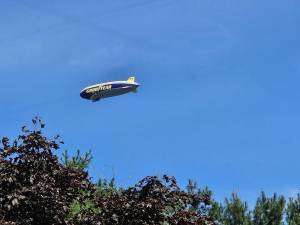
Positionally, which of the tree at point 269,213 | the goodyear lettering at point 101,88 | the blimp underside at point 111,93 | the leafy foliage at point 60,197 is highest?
the goodyear lettering at point 101,88

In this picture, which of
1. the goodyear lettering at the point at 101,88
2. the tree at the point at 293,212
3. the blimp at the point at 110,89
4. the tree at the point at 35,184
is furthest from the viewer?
the goodyear lettering at the point at 101,88

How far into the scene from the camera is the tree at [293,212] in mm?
35781

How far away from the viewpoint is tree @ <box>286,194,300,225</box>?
35781mm

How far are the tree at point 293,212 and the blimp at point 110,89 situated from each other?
4196 centimetres

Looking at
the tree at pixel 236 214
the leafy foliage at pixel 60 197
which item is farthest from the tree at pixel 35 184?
the tree at pixel 236 214

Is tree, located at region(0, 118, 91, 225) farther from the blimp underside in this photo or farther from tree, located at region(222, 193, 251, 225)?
the blimp underside

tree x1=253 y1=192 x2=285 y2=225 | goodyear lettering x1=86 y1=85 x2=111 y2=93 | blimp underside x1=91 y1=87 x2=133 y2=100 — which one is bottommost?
tree x1=253 y1=192 x2=285 y2=225

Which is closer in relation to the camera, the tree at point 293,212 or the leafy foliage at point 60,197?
the leafy foliage at point 60,197

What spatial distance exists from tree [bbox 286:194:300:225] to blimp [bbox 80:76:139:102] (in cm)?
4196

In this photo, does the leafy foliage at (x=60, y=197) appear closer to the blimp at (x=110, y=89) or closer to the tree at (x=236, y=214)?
the tree at (x=236, y=214)

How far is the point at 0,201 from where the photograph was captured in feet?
41.3

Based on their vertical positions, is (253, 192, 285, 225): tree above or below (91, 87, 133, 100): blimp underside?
below

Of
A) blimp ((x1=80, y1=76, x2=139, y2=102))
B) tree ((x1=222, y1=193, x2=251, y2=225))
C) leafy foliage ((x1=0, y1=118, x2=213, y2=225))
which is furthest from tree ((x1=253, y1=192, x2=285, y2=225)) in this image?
blimp ((x1=80, y1=76, x2=139, y2=102))

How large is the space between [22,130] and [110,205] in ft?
8.09
